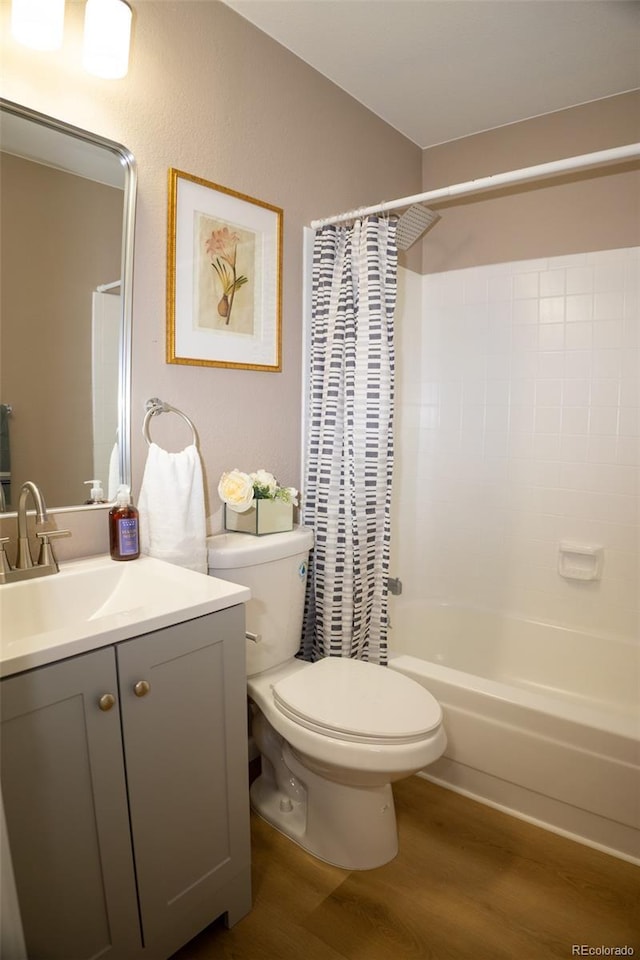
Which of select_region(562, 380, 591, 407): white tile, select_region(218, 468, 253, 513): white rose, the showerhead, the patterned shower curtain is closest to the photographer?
select_region(218, 468, 253, 513): white rose

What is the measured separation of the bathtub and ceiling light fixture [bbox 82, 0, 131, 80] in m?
1.97

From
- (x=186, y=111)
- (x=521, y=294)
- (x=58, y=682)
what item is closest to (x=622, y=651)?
(x=521, y=294)

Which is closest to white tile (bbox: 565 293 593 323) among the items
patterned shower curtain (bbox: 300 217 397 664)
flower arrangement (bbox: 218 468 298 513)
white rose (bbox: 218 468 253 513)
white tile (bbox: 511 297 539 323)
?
white tile (bbox: 511 297 539 323)

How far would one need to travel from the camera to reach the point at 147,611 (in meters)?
1.21

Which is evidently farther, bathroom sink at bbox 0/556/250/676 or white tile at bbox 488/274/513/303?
white tile at bbox 488/274/513/303

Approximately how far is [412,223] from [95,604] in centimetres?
184

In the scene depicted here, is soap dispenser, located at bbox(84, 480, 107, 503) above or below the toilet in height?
above

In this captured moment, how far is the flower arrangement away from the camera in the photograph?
1797mm

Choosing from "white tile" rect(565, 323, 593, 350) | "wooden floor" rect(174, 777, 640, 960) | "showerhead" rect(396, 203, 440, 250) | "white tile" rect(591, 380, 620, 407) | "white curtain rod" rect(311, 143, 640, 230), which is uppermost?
"showerhead" rect(396, 203, 440, 250)

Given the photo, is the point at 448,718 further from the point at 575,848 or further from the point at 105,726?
the point at 105,726

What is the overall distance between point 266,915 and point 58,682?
927mm

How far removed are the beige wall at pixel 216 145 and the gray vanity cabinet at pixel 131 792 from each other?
532 mm

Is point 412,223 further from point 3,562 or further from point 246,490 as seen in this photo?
point 3,562

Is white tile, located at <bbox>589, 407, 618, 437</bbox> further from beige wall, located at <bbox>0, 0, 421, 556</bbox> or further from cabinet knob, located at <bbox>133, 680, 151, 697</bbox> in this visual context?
cabinet knob, located at <bbox>133, 680, 151, 697</bbox>
